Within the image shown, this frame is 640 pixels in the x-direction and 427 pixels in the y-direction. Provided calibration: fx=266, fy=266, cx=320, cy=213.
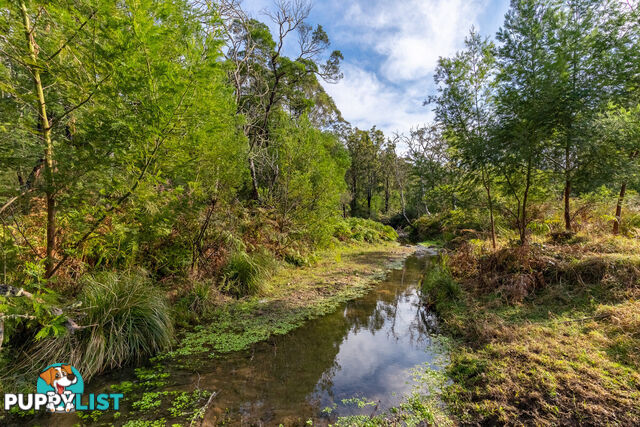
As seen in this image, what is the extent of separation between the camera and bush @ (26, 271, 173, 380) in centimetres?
293

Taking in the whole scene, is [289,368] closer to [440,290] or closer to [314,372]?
[314,372]

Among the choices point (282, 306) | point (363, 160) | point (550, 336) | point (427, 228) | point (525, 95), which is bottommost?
point (282, 306)

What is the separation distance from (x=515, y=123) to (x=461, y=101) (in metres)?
2.16

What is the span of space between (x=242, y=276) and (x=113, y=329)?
121 inches

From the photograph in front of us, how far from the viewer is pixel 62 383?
2738mm

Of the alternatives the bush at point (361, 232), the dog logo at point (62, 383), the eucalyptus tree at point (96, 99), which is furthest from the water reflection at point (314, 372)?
the bush at point (361, 232)

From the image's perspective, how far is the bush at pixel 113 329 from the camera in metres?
2.93

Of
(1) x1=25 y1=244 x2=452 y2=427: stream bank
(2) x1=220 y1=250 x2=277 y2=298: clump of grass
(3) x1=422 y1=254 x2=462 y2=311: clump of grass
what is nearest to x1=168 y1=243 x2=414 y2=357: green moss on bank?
(1) x1=25 y1=244 x2=452 y2=427: stream bank

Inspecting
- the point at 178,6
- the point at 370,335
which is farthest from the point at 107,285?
the point at 370,335

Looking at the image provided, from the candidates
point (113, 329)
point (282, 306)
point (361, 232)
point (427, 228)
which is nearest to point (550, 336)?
point (282, 306)

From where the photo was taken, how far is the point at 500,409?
244 cm

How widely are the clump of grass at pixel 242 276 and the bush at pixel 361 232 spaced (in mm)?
7370

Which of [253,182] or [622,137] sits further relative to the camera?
[253,182]

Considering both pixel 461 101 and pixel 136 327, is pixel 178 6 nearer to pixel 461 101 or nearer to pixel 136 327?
pixel 136 327
